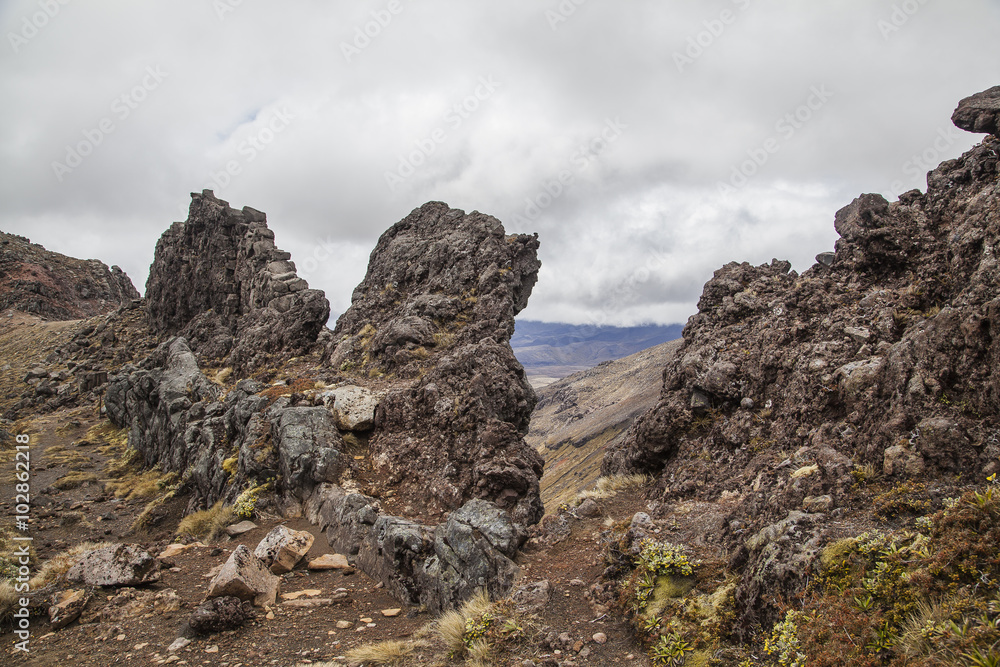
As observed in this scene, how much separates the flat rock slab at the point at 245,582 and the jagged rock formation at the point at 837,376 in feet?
35.5

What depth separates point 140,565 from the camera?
486 inches

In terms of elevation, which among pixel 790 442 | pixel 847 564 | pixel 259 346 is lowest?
pixel 847 564

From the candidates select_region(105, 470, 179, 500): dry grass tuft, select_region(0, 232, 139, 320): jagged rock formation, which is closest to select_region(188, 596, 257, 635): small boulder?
select_region(105, 470, 179, 500): dry grass tuft

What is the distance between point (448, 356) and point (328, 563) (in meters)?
10.2

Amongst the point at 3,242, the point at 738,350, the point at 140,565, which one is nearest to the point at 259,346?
the point at 140,565

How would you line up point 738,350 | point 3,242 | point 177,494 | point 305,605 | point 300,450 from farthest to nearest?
point 3,242 < point 177,494 < point 300,450 < point 738,350 < point 305,605

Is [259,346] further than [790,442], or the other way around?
[259,346]

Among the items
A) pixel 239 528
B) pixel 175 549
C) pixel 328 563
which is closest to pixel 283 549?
pixel 328 563

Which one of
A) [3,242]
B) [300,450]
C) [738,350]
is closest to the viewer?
[738,350]

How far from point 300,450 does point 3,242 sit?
411 ft

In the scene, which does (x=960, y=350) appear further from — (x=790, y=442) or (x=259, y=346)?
(x=259, y=346)

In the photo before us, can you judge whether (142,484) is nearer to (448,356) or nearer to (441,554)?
(448,356)

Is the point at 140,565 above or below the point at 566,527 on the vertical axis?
above

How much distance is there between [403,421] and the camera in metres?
19.3
